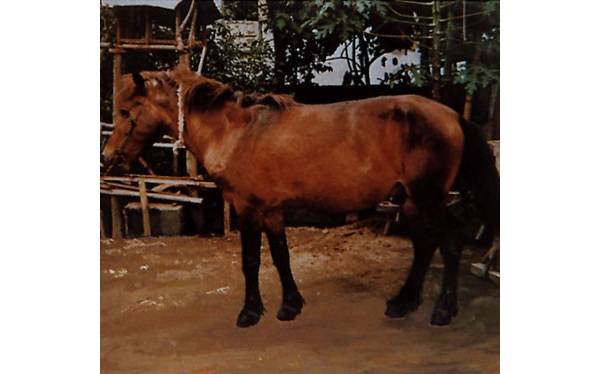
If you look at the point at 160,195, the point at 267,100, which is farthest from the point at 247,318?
the point at 267,100

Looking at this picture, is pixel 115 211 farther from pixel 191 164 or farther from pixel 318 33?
pixel 318 33

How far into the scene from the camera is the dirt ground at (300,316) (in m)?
2.45

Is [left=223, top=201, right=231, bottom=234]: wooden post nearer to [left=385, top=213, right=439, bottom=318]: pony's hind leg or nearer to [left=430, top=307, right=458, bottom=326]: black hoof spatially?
[left=385, top=213, right=439, bottom=318]: pony's hind leg

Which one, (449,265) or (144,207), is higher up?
(144,207)

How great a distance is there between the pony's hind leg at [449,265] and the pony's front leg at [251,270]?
2.32ft

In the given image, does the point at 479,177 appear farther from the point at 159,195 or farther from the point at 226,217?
the point at 159,195

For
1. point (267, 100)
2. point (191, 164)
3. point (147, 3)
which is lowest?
point (191, 164)

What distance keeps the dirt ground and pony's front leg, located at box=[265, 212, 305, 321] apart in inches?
1.0

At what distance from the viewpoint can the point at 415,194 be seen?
2.47 meters

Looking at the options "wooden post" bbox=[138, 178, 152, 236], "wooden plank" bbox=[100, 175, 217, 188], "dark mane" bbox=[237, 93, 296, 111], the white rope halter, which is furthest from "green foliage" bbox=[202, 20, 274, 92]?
"wooden post" bbox=[138, 178, 152, 236]

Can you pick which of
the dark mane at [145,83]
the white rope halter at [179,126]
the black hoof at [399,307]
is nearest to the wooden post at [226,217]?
the white rope halter at [179,126]

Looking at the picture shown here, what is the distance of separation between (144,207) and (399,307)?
1098mm

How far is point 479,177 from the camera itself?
2.52 metres
